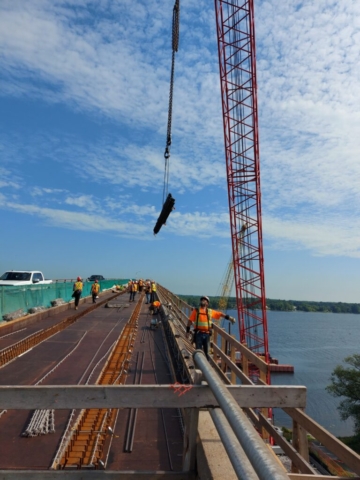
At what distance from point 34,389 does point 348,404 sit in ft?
196

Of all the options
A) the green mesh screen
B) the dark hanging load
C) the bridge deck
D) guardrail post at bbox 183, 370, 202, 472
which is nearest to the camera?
guardrail post at bbox 183, 370, 202, 472

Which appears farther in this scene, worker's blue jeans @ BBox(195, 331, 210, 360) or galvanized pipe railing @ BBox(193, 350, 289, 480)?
worker's blue jeans @ BBox(195, 331, 210, 360)

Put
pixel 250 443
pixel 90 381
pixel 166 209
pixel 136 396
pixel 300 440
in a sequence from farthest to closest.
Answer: pixel 166 209 → pixel 90 381 → pixel 300 440 → pixel 136 396 → pixel 250 443

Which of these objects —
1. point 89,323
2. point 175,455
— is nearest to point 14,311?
point 89,323

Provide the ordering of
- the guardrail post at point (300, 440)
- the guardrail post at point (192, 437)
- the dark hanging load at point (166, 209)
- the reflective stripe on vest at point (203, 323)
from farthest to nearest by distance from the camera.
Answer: the dark hanging load at point (166, 209)
the reflective stripe on vest at point (203, 323)
the guardrail post at point (192, 437)
the guardrail post at point (300, 440)

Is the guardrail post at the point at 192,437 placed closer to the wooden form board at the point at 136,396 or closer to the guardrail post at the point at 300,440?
the wooden form board at the point at 136,396

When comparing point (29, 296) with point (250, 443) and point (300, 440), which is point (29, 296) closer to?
point (300, 440)

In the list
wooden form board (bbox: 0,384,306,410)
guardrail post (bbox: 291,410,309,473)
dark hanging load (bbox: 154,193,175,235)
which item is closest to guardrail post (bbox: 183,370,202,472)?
wooden form board (bbox: 0,384,306,410)

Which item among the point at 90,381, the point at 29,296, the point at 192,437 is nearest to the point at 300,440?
the point at 192,437

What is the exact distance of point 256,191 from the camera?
128ft

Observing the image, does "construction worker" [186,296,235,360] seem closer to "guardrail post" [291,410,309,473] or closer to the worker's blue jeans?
the worker's blue jeans

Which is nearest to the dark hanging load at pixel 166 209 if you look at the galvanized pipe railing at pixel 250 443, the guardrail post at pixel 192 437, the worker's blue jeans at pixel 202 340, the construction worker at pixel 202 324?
the construction worker at pixel 202 324

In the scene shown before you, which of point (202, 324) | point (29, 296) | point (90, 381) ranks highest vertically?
point (29, 296)

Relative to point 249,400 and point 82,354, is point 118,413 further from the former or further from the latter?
point 82,354
